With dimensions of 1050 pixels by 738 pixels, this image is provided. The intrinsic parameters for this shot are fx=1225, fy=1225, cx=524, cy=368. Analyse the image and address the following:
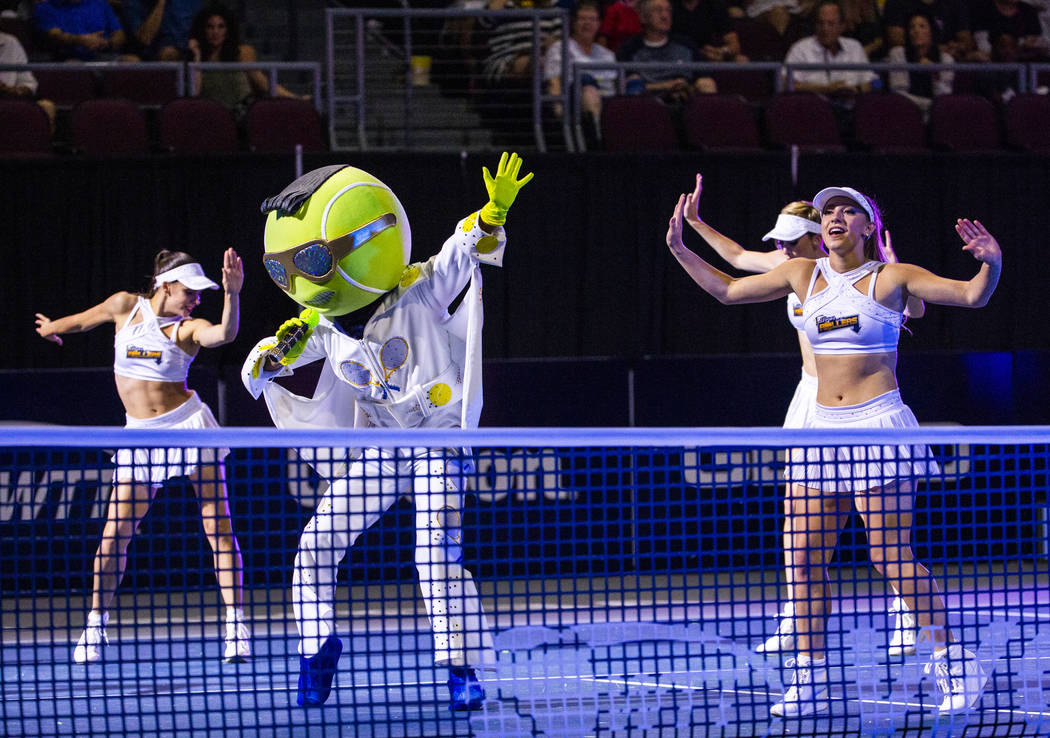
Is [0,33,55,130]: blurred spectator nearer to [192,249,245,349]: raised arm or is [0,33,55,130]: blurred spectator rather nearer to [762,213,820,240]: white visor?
[192,249,245,349]: raised arm

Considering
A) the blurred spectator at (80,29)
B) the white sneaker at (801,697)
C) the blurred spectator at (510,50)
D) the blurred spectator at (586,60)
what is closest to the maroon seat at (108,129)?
the blurred spectator at (80,29)

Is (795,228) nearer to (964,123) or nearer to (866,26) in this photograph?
(964,123)

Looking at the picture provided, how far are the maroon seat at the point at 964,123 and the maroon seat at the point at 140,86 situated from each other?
5660mm

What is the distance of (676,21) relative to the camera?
412 inches

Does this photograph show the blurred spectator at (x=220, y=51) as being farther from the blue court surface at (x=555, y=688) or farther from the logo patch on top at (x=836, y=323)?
the logo patch on top at (x=836, y=323)

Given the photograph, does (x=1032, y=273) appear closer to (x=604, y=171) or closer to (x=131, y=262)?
(x=604, y=171)

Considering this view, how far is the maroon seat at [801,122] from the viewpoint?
883cm

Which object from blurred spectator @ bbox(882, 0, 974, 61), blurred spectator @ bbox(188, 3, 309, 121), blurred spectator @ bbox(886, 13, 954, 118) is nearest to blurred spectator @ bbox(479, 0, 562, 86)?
blurred spectator @ bbox(188, 3, 309, 121)

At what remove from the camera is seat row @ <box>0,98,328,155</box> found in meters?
7.99

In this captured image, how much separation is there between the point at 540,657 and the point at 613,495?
217 cm

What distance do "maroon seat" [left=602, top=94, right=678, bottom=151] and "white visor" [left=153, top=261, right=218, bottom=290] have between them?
3614 millimetres

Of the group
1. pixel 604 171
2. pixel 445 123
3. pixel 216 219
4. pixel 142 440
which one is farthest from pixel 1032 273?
pixel 142 440

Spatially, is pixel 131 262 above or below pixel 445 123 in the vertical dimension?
below

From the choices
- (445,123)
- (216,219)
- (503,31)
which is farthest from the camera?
(445,123)
